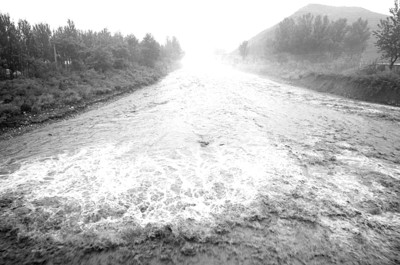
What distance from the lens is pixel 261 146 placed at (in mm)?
6922

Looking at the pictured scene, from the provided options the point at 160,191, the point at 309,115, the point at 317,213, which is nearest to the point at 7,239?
the point at 160,191

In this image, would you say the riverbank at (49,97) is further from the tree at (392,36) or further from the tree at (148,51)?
the tree at (392,36)

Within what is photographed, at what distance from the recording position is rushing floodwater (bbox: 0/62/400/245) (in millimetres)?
4418

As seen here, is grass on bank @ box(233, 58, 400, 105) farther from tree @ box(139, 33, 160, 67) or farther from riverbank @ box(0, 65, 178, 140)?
tree @ box(139, 33, 160, 67)

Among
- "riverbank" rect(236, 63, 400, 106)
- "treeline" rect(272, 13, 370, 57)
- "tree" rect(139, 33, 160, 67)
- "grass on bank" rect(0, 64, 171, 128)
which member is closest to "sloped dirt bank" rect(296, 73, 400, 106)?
"riverbank" rect(236, 63, 400, 106)

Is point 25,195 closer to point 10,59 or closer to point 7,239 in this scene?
point 7,239

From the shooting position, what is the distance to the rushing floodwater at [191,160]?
4.42 metres

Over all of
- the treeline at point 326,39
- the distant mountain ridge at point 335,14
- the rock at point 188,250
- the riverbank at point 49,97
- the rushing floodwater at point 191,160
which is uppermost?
the distant mountain ridge at point 335,14

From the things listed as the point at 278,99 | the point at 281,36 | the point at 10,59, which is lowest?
the point at 278,99

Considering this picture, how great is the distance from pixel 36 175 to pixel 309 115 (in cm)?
1154

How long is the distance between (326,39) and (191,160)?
123 feet

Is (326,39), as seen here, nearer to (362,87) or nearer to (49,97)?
(362,87)

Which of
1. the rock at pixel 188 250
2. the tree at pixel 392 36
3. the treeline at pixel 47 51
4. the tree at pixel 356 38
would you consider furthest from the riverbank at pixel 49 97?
the tree at pixel 356 38

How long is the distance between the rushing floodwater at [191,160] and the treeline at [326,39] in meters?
27.7
